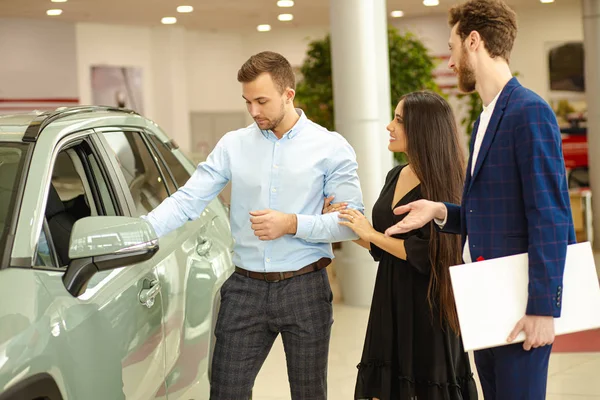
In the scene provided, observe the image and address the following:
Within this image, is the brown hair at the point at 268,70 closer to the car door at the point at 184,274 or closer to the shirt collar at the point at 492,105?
the car door at the point at 184,274

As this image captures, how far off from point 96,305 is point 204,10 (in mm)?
10989

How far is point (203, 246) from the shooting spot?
3256mm

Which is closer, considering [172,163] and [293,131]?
[293,131]

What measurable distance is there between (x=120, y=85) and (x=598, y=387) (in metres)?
11.1

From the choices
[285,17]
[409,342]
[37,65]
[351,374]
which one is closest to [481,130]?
[409,342]

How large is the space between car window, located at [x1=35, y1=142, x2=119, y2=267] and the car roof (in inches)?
4.4

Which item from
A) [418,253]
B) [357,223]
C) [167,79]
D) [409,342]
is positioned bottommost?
[409,342]

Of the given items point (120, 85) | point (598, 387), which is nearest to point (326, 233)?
point (598, 387)

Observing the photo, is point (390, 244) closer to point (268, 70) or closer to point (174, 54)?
point (268, 70)

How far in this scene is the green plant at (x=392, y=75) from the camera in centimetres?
897

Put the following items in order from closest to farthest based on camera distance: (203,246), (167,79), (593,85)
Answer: (203,246) < (593,85) < (167,79)

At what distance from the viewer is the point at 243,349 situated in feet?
9.18

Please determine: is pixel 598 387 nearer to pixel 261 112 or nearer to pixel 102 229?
pixel 261 112

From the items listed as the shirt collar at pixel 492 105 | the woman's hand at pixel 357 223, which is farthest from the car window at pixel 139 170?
the shirt collar at pixel 492 105
